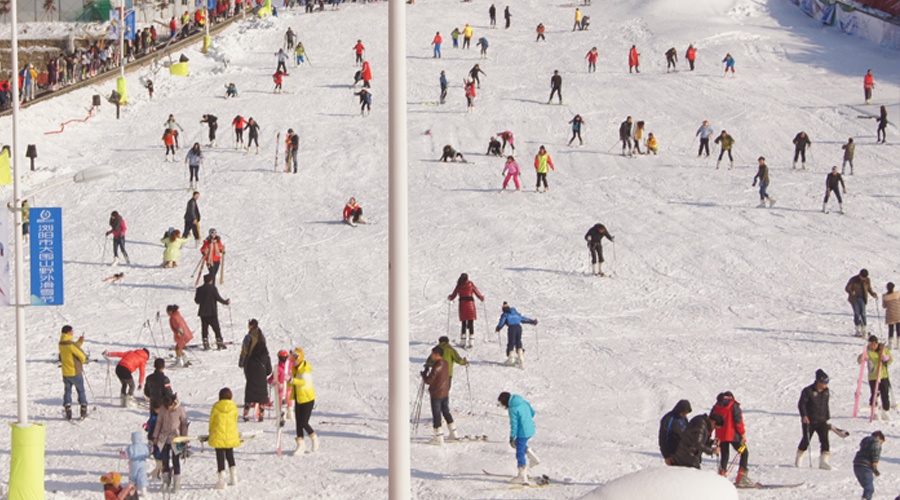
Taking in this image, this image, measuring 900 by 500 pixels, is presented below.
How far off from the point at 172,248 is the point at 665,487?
19.3m

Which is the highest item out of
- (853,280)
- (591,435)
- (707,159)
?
(707,159)

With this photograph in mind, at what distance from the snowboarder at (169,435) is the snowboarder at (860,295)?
1174 centimetres

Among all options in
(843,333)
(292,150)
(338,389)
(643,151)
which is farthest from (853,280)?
(292,150)

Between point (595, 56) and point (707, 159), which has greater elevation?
point (595, 56)

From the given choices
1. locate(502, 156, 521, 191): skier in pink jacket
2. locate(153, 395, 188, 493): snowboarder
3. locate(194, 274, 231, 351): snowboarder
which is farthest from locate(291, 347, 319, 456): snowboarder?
locate(502, 156, 521, 191): skier in pink jacket

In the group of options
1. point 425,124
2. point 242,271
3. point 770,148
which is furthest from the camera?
point 425,124

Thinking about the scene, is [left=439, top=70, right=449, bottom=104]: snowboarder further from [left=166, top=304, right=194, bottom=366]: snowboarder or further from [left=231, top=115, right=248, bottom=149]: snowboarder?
[left=166, top=304, right=194, bottom=366]: snowboarder

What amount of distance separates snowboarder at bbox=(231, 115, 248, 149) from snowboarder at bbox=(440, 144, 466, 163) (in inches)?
227

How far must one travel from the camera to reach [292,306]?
24141 mm

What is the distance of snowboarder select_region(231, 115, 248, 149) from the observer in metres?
35.7

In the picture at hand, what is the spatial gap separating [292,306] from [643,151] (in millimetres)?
14113

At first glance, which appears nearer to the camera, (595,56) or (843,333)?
(843,333)

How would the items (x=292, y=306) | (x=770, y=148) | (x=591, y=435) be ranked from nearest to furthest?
(x=591, y=435), (x=292, y=306), (x=770, y=148)

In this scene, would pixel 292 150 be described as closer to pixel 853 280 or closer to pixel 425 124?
pixel 425 124
